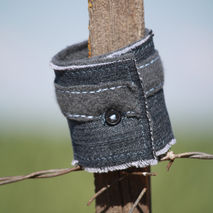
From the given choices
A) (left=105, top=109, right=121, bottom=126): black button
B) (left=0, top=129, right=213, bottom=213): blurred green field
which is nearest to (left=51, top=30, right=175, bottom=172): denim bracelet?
(left=105, top=109, right=121, bottom=126): black button

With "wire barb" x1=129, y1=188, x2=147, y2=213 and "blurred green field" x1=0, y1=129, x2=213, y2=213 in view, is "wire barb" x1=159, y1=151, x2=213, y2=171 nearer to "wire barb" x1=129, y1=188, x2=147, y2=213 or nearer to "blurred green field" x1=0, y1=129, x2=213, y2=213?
"wire barb" x1=129, y1=188, x2=147, y2=213

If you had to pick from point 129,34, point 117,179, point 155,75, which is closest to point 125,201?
point 117,179

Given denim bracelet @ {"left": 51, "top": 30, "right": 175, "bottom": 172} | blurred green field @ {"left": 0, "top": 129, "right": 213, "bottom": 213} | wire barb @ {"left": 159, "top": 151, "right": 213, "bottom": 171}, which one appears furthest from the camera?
blurred green field @ {"left": 0, "top": 129, "right": 213, "bottom": 213}

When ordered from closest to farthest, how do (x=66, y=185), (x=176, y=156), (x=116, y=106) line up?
(x=116, y=106) → (x=176, y=156) → (x=66, y=185)

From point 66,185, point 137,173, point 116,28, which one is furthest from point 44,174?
point 66,185

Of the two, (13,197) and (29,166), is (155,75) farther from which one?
(29,166)

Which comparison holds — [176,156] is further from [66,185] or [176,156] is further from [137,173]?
[66,185]

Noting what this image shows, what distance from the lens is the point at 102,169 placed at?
1.51m

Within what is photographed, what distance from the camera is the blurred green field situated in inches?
162

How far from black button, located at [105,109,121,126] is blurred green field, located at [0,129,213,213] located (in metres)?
2.72

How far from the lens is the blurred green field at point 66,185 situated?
411 centimetres

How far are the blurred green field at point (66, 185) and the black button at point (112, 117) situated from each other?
272 centimetres

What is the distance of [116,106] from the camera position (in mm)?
1447

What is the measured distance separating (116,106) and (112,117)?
1.7 inches
